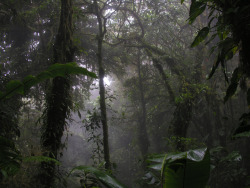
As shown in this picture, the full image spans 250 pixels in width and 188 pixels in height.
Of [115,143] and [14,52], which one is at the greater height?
[14,52]

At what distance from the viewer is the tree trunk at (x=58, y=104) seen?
3214 millimetres

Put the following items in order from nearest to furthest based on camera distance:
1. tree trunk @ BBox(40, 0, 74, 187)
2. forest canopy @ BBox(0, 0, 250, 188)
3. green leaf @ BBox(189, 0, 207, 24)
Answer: forest canopy @ BBox(0, 0, 250, 188)
green leaf @ BBox(189, 0, 207, 24)
tree trunk @ BBox(40, 0, 74, 187)

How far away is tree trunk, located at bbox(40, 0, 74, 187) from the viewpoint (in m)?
3.21

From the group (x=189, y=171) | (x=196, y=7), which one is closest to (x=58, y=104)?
(x=196, y=7)

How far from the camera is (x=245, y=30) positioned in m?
1.73

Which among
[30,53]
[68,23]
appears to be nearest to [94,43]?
[30,53]

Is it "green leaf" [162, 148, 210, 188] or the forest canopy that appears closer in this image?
"green leaf" [162, 148, 210, 188]

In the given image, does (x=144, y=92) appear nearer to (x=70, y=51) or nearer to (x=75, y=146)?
(x=70, y=51)

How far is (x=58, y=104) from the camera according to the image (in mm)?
3559

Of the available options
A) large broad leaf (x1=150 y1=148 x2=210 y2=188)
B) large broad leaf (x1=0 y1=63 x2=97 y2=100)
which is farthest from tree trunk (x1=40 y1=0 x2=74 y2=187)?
large broad leaf (x1=150 y1=148 x2=210 y2=188)

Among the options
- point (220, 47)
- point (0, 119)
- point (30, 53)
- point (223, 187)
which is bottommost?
point (223, 187)

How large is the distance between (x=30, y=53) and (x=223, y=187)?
928cm

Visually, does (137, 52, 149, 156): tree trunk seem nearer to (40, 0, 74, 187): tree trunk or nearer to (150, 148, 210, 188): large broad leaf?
(40, 0, 74, 187): tree trunk

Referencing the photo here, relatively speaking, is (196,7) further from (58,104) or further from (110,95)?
(110,95)
